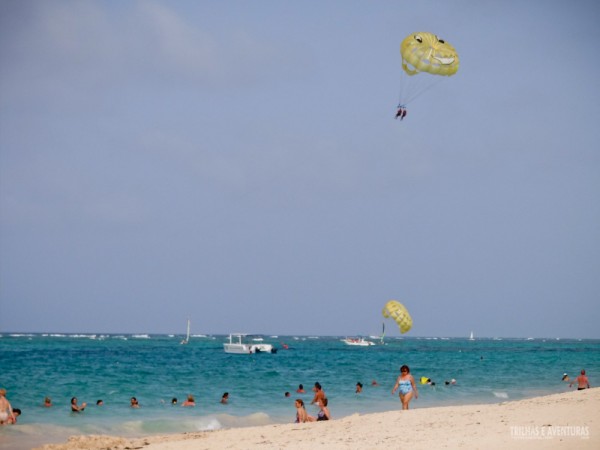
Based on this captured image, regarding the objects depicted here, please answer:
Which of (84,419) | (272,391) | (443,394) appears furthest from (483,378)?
(84,419)

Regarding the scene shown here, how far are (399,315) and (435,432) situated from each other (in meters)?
23.5

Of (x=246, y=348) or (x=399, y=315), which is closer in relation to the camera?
(x=399, y=315)

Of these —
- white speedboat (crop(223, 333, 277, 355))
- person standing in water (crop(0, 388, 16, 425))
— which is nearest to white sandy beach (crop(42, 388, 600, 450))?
person standing in water (crop(0, 388, 16, 425))

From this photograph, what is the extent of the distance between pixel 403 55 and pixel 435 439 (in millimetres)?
16483

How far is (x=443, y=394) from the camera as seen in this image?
32844 millimetres

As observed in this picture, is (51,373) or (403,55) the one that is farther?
(51,373)

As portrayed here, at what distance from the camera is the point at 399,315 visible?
36.2 metres

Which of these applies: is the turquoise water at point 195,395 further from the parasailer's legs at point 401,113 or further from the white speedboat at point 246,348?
the white speedboat at point 246,348

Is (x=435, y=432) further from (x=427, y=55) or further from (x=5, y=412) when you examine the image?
(x=427, y=55)

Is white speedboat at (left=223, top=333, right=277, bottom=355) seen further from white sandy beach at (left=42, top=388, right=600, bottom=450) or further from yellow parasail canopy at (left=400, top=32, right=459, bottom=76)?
white sandy beach at (left=42, top=388, right=600, bottom=450)

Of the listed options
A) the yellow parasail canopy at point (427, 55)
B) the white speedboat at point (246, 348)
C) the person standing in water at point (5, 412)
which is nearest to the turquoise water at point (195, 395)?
the person standing in water at point (5, 412)

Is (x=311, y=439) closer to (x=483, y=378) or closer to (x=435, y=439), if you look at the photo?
(x=435, y=439)

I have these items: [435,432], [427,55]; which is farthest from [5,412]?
[427,55]

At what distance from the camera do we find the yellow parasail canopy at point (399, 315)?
118ft
